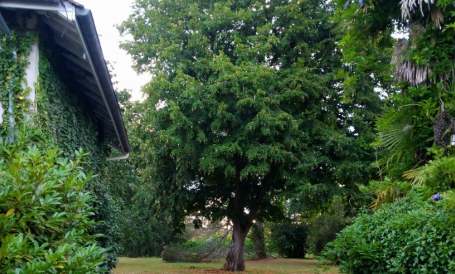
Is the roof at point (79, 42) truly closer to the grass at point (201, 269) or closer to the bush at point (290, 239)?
the grass at point (201, 269)

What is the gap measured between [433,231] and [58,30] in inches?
228

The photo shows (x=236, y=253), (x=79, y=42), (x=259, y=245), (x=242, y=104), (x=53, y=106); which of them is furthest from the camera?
(x=259, y=245)

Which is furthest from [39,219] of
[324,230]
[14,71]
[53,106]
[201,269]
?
[324,230]

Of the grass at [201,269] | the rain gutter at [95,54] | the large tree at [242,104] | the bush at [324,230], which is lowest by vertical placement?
the grass at [201,269]

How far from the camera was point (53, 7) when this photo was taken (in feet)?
16.9

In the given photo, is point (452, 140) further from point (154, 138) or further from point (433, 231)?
point (154, 138)

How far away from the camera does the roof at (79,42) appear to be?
515cm

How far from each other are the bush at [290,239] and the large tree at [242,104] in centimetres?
1088

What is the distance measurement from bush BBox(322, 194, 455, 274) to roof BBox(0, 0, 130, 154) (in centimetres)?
457

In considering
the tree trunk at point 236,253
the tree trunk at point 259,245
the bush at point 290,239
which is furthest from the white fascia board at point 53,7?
the bush at point 290,239

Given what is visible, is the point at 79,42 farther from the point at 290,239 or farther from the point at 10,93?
the point at 290,239

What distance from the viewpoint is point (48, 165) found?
13.8 feet

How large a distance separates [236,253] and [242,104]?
7869mm

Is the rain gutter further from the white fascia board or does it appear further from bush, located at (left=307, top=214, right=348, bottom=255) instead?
bush, located at (left=307, top=214, right=348, bottom=255)
